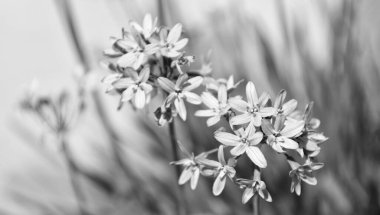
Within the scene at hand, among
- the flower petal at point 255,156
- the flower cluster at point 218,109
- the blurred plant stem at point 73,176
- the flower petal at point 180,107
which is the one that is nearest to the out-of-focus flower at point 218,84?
the flower cluster at point 218,109

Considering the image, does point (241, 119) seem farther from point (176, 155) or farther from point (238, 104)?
point (176, 155)

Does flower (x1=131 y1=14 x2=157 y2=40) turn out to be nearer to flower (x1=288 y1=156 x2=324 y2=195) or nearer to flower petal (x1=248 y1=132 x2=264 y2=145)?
flower petal (x1=248 y1=132 x2=264 y2=145)

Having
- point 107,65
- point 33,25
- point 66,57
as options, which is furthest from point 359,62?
point 33,25

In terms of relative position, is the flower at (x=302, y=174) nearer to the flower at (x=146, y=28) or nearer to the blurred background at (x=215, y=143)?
the flower at (x=146, y=28)

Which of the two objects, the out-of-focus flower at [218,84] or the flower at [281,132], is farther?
the out-of-focus flower at [218,84]

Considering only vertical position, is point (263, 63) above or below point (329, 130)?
above

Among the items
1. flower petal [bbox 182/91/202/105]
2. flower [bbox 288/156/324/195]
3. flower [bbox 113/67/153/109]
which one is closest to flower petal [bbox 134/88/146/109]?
flower [bbox 113/67/153/109]

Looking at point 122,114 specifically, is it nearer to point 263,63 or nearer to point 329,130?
point 263,63
